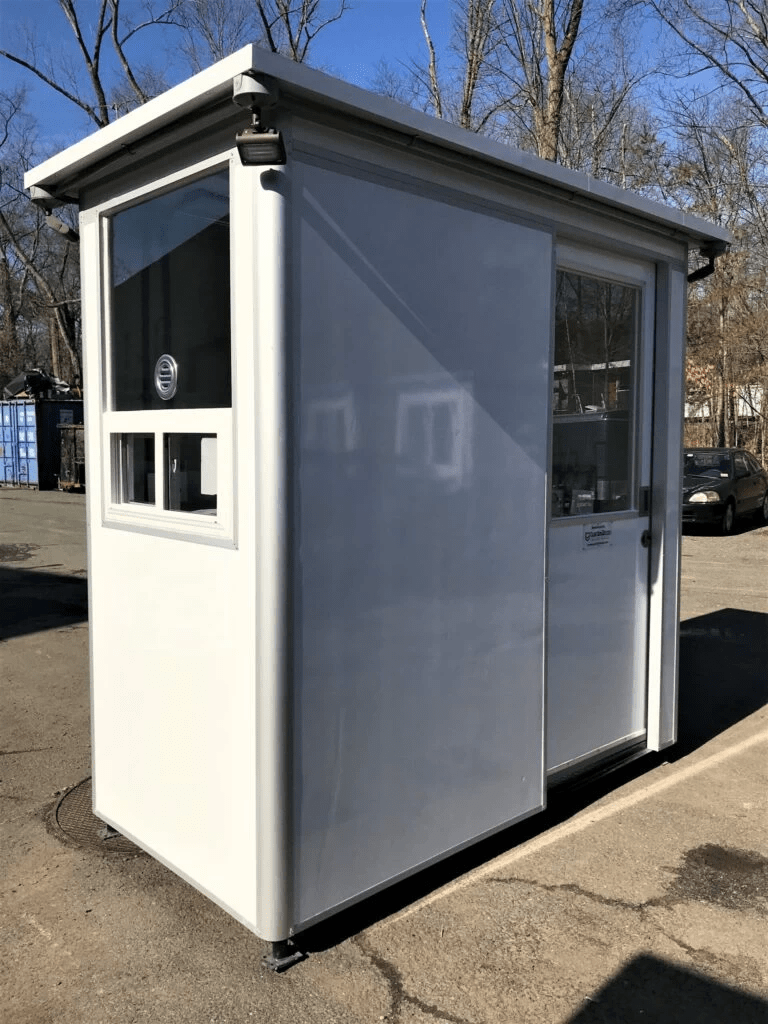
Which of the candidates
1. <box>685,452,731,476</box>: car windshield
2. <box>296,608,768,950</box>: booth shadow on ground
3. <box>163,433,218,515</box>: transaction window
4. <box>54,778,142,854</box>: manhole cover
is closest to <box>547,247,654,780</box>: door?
<box>296,608,768,950</box>: booth shadow on ground

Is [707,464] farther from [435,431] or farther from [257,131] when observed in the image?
[257,131]

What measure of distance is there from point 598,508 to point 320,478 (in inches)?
78.1

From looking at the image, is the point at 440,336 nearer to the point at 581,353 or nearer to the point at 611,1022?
the point at 581,353

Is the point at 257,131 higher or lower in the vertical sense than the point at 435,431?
higher

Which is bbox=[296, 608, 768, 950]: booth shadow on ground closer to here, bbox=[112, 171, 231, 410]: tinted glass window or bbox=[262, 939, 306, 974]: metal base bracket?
bbox=[262, 939, 306, 974]: metal base bracket

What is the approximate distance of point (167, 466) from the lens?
3.28 m

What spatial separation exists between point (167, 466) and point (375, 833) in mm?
1593

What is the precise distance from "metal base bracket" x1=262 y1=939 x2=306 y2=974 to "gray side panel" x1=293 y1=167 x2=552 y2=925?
0.40 ft

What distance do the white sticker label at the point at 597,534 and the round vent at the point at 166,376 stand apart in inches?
82.9

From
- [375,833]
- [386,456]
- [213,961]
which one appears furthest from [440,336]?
[213,961]

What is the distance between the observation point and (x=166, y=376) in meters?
3.28

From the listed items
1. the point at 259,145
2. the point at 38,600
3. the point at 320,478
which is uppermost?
the point at 259,145

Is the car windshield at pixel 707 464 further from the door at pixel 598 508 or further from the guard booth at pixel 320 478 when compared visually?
the guard booth at pixel 320 478

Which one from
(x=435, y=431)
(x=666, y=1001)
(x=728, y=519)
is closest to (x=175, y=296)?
(x=435, y=431)
